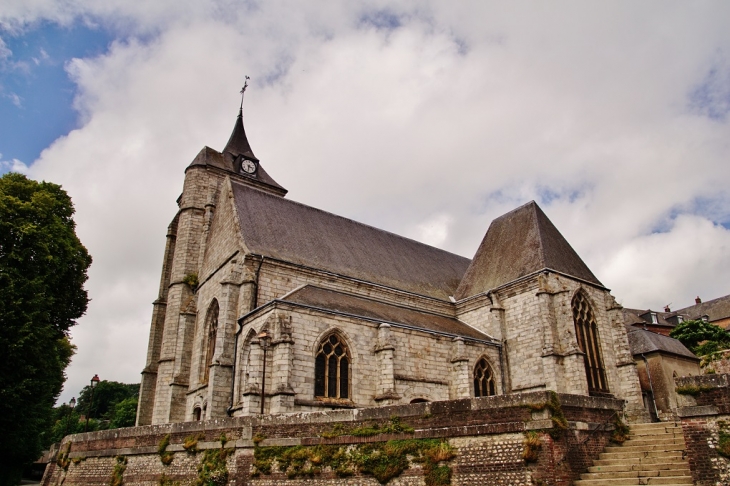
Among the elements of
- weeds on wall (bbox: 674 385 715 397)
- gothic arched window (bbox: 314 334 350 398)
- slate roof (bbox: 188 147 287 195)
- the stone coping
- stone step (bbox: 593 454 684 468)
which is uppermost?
slate roof (bbox: 188 147 287 195)

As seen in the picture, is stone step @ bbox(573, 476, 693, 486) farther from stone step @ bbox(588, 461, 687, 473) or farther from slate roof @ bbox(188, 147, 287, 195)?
slate roof @ bbox(188, 147, 287, 195)

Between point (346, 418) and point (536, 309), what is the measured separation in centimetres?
1431

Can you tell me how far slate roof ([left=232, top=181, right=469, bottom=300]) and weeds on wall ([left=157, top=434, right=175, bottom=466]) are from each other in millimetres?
9209

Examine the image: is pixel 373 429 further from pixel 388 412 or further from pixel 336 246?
pixel 336 246

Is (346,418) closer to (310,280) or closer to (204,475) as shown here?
(204,475)

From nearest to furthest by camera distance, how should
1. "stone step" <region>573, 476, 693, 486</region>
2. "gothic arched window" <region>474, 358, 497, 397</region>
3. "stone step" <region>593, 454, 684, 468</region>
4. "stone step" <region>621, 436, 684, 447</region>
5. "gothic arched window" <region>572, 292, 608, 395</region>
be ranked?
1. "stone step" <region>573, 476, 693, 486</region>
2. "stone step" <region>593, 454, 684, 468</region>
3. "stone step" <region>621, 436, 684, 447</region>
4. "gothic arched window" <region>474, 358, 497, 397</region>
5. "gothic arched window" <region>572, 292, 608, 395</region>

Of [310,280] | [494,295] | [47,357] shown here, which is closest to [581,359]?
[494,295]

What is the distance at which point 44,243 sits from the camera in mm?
20672

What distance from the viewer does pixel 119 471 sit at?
13.6 meters

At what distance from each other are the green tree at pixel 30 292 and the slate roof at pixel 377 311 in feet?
30.6

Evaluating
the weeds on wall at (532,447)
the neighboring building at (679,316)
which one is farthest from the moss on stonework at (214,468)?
the neighboring building at (679,316)

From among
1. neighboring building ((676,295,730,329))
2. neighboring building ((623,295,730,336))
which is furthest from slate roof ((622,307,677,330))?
neighboring building ((676,295,730,329))

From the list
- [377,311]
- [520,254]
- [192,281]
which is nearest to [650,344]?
[520,254]

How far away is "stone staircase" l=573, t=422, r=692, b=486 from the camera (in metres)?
8.74
